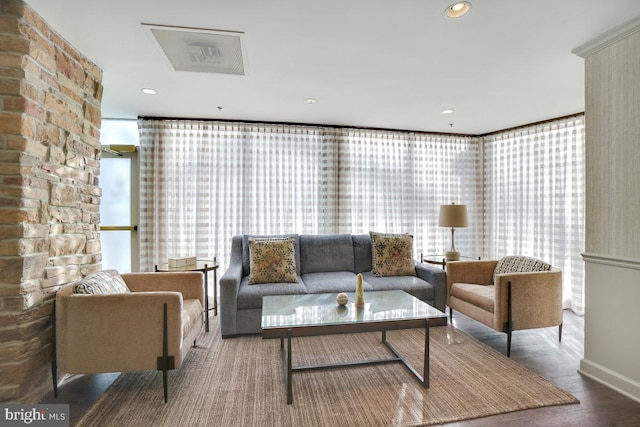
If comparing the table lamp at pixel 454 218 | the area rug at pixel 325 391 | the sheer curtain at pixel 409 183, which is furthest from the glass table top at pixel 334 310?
the sheer curtain at pixel 409 183

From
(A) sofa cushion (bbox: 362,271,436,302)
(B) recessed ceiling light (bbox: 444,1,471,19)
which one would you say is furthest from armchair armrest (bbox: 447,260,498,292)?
(B) recessed ceiling light (bbox: 444,1,471,19)

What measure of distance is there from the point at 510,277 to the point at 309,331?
180 centimetres

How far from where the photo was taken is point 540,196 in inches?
165

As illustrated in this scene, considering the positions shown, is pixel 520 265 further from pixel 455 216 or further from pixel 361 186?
pixel 361 186

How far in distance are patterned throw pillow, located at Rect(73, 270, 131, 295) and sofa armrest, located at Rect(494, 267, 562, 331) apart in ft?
9.83

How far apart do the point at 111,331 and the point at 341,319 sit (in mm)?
1467

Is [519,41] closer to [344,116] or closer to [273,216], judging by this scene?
[344,116]

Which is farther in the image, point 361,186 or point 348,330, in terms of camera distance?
point 361,186

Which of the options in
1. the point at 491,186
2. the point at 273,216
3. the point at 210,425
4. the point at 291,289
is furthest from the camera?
the point at 491,186

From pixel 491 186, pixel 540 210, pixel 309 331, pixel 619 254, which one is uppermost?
pixel 491 186

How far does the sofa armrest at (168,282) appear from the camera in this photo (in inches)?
107

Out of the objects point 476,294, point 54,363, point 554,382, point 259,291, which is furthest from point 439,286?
point 54,363

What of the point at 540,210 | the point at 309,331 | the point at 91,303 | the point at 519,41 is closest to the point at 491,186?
the point at 540,210

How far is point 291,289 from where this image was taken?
10.3 ft
